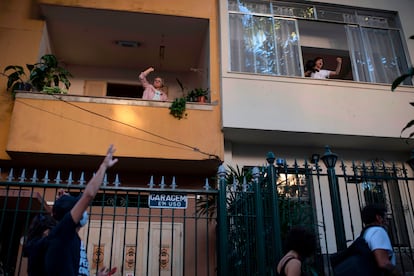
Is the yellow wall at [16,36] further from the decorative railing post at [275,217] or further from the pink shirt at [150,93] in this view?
the decorative railing post at [275,217]

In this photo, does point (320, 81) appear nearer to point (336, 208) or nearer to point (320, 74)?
point (320, 74)

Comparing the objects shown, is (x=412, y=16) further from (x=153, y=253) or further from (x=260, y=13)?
(x=153, y=253)

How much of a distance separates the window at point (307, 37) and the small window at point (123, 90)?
342 centimetres

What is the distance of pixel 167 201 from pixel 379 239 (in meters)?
2.53

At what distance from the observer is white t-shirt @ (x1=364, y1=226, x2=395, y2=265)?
375 cm

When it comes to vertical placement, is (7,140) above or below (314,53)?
below

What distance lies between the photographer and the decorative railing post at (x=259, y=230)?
4.83 metres

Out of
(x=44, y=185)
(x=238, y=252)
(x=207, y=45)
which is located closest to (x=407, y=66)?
(x=207, y=45)

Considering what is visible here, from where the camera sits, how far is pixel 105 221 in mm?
8828

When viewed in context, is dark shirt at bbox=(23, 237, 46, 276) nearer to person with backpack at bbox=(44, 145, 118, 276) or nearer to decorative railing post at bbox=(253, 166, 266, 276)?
person with backpack at bbox=(44, 145, 118, 276)

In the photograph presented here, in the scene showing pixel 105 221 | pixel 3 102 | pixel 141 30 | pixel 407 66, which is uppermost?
pixel 141 30

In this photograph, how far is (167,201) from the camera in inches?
203

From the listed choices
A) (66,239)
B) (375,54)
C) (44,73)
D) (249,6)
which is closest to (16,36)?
(44,73)

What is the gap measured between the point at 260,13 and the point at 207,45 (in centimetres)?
160
